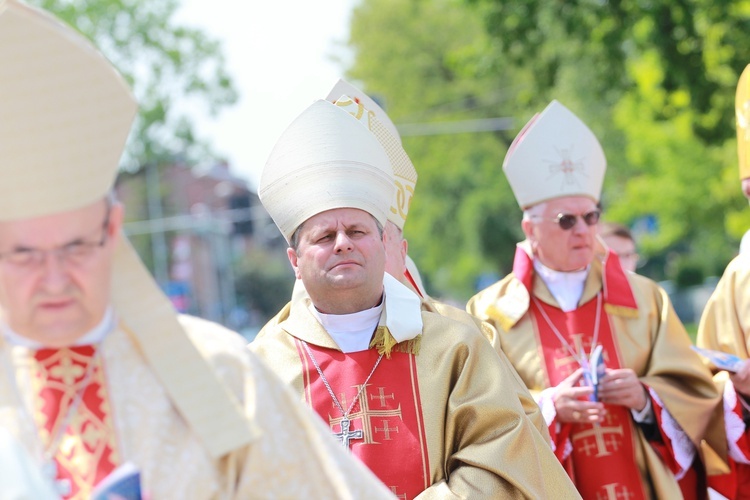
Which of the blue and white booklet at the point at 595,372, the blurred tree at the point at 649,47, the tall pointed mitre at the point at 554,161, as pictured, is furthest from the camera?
the blurred tree at the point at 649,47

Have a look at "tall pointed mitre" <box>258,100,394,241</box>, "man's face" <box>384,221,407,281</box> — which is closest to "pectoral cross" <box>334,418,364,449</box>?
"tall pointed mitre" <box>258,100,394,241</box>

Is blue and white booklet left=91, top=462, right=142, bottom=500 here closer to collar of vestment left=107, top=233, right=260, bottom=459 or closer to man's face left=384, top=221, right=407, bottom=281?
collar of vestment left=107, top=233, right=260, bottom=459

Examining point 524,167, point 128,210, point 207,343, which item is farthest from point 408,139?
point 207,343

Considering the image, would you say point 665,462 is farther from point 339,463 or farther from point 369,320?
point 339,463

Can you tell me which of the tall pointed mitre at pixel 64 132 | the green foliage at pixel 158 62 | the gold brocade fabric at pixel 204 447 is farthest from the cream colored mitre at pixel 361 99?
the green foliage at pixel 158 62

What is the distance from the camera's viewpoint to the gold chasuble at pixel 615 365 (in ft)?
17.8

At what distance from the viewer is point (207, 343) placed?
9.45 feet

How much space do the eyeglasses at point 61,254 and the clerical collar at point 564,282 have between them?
342 cm

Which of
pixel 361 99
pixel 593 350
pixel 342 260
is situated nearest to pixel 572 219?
pixel 593 350

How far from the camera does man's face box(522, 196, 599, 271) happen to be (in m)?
5.62

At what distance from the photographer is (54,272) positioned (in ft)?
8.61

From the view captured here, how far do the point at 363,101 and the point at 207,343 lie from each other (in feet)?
9.91

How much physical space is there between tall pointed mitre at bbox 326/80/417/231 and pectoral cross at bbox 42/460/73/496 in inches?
114

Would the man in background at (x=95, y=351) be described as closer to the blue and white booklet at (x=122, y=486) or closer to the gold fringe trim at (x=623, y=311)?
the blue and white booklet at (x=122, y=486)
